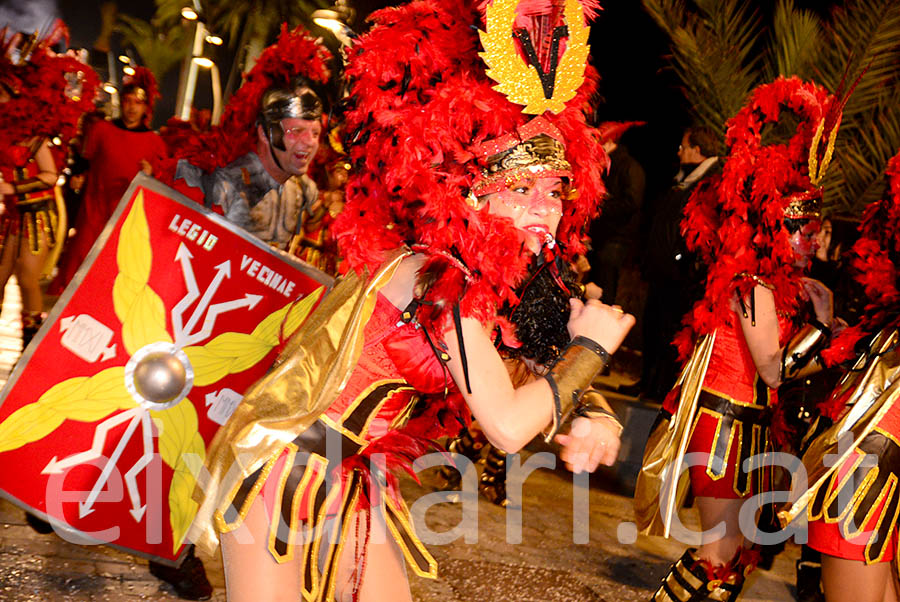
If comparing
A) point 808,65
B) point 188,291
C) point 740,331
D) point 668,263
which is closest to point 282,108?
point 188,291

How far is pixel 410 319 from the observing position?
197 centimetres

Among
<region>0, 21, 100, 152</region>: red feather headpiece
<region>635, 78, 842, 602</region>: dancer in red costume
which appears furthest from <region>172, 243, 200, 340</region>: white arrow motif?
<region>0, 21, 100, 152</region>: red feather headpiece

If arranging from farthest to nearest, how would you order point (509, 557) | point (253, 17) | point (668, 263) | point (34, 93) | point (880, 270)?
1. point (253, 17)
2. point (668, 263)
3. point (34, 93)
4. point (509, 557)
5. point (880, 270)

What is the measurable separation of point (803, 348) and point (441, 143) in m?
2.43

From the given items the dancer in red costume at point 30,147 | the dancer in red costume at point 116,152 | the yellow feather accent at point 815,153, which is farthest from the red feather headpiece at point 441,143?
the dancer in red costume at point 30,147

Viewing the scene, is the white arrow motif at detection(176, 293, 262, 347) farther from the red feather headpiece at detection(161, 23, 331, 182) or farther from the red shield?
the red feather headpiece at detection(161, 23, 331, 182)

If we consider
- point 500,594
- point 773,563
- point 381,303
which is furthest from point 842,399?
point 773,563

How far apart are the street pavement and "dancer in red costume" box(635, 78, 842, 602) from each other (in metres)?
0.71

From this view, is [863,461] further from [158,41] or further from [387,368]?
[158,41]

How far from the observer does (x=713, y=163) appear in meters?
6.62

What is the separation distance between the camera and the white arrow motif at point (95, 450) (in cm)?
290

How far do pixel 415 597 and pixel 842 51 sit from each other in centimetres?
680

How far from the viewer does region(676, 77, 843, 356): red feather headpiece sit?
11.3 ft

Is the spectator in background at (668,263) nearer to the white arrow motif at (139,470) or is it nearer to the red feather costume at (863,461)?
the red feather costume at (863,461)
